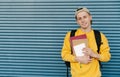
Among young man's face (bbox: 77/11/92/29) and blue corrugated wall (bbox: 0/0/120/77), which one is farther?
blue corrugated wall (bbox: 0/0/120/77)

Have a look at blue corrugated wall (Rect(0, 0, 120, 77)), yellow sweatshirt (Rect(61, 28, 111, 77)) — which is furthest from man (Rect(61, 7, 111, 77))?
blue corrugated wall (Rect(0, 0, 120, 77))

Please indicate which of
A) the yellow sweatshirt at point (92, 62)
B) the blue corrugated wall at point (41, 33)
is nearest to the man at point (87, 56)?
the yellow sweatshirt at point (92, 62)

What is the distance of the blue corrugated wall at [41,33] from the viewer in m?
4.91

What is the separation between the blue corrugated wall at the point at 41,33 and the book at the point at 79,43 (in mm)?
1090

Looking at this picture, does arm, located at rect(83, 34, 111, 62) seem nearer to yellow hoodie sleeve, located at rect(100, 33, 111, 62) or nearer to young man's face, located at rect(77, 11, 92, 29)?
yellow hoodie sleeve, located at rect(100, 33, 111, 62)

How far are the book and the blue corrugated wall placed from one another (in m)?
1.09

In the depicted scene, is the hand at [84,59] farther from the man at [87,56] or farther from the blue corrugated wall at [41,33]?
the blue corrugated wall at [41,33]

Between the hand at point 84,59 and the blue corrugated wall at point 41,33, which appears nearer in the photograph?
the hand at point 84,59

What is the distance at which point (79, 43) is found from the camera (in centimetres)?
387

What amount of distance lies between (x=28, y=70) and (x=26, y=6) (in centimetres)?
107

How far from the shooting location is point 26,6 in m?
5.05

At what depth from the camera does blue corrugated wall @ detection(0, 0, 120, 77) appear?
16.1 ft

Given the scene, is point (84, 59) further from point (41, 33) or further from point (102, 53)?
point (41, 33)

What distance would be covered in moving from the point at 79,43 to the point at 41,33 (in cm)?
131
